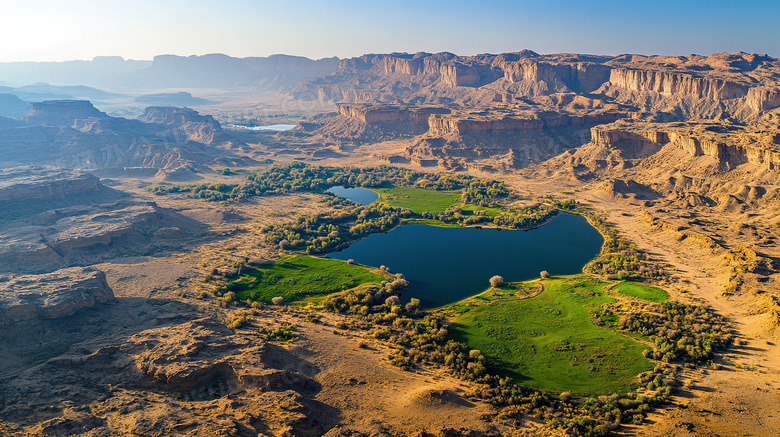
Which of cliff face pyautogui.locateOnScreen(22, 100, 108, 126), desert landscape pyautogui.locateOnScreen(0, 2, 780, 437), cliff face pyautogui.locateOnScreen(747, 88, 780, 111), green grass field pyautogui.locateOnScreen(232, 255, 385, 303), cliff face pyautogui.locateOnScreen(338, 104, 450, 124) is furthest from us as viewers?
cliff face pyautogui.locateOnScreen(338, 104, 450, 124)

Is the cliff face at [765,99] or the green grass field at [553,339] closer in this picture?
the green grass field at [553,339]

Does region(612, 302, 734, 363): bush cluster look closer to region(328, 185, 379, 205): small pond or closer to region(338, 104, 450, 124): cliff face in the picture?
region(328, 185, 379, 205): small pond

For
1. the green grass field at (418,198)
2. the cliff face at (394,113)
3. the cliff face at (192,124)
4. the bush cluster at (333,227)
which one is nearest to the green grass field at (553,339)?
the bush cluster at (333,227)

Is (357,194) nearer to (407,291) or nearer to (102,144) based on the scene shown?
(407,291)

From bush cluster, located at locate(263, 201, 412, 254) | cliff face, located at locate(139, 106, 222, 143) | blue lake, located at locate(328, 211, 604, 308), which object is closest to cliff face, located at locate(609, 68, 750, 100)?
blue lake, located at locate(328, 211, 604, 308)

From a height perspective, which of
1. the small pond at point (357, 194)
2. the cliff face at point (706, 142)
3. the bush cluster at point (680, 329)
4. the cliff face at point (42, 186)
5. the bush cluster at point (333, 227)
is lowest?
the bush cluster at point (680, 329)

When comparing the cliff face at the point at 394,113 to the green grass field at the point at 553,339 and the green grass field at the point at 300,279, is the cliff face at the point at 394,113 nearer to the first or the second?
the green grass field at the point at 300,279
